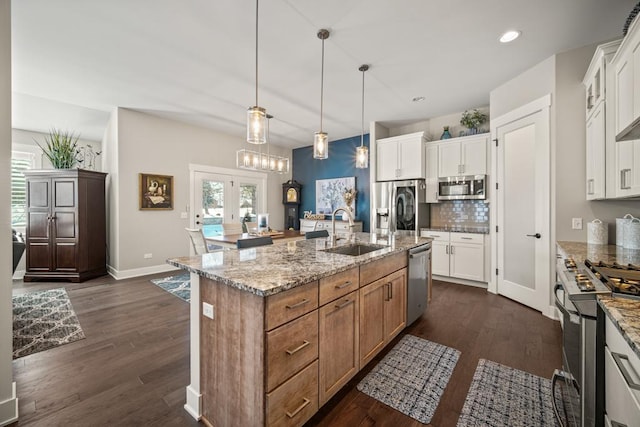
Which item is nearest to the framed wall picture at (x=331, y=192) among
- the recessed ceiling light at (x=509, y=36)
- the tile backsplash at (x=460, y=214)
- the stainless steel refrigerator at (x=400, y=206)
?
the stainless steel refrigerator at (x=400, y=206)

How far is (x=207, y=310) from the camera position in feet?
4.84

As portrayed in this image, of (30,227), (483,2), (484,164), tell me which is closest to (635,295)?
(483,2)

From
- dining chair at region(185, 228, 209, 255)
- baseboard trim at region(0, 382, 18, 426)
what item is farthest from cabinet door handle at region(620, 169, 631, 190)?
dining chair at region(185, 228, 209, 255)

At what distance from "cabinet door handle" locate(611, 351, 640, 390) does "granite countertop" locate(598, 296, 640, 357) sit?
0.37ft

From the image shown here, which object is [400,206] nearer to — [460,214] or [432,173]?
[432,173]

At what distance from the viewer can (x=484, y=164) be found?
4059 mm

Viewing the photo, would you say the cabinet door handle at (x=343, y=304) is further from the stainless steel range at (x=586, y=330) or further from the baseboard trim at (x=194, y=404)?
the stainless steel range at (x=586, y=330)

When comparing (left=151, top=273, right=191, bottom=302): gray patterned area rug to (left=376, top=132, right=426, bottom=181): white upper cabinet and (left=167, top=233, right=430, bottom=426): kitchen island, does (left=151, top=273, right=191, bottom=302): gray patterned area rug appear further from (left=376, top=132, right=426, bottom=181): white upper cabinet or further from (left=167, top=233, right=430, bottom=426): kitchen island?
(left=376, top=132, right=426, bottom=181): white upper cabinet

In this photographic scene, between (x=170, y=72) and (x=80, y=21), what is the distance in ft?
3.10

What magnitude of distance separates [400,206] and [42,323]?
16.4 ft

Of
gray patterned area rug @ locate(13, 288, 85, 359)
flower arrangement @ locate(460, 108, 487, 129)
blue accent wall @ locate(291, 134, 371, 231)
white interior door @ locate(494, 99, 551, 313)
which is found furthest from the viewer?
blue accent wall @ locate(291, 134, 371, 231)

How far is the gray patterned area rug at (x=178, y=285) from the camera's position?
3695 mm

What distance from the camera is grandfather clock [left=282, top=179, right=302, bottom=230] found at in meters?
7.07

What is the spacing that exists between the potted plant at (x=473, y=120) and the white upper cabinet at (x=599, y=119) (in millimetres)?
1512
